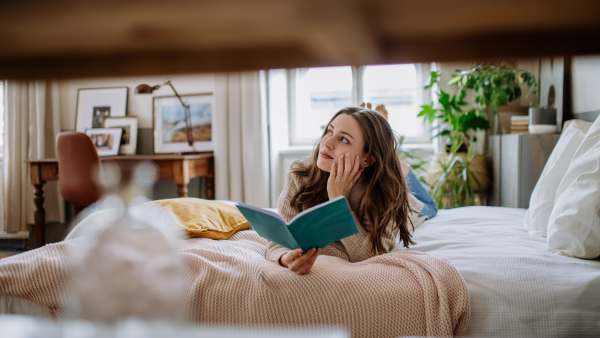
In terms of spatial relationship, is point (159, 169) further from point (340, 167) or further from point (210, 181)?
point (340, 167)

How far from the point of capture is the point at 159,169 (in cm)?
267

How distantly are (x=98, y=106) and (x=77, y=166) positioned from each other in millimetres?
1133

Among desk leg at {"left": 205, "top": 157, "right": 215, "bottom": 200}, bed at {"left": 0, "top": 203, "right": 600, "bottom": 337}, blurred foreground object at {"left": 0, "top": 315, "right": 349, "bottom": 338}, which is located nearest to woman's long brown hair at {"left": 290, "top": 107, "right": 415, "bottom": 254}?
bed at {"left": 0, "top": 203, "right": 600, "bottom": 337}

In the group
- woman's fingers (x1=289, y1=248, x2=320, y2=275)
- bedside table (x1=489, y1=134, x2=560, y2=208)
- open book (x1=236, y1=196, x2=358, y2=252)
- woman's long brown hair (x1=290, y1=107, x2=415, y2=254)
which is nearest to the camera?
open book (x1=236, y1=196, x2=358, y2=252)

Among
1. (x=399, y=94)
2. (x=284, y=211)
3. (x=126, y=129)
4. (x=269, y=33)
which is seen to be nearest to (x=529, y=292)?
(x=284, y=211)

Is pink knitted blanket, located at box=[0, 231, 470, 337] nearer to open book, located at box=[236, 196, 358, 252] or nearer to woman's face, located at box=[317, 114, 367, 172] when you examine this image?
open book, located at box=[236, 196, 358, 252]

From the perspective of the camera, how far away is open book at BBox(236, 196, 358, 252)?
2.84ft

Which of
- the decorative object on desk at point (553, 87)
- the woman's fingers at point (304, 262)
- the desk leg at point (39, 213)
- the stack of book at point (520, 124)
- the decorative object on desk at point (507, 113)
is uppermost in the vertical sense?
the decorative object on desk at point (553, 87)

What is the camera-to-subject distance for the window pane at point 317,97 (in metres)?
3.77

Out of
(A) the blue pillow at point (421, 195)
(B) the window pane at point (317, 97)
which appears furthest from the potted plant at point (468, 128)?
(B) the window pane at point (317, 97)

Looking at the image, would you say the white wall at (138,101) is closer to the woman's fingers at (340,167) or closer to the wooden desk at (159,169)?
the wooden desk at (159,169)

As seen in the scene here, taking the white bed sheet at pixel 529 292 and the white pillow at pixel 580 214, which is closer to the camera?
the white bed sheet at pixel 529 292

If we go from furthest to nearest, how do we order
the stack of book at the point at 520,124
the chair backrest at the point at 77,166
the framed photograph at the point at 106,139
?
the framed photograph at the point at 106,139 → the chair backrest at the point at 77,166 → the stack of book at the point at 520,124

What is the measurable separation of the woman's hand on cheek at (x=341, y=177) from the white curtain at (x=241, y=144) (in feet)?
6.38
